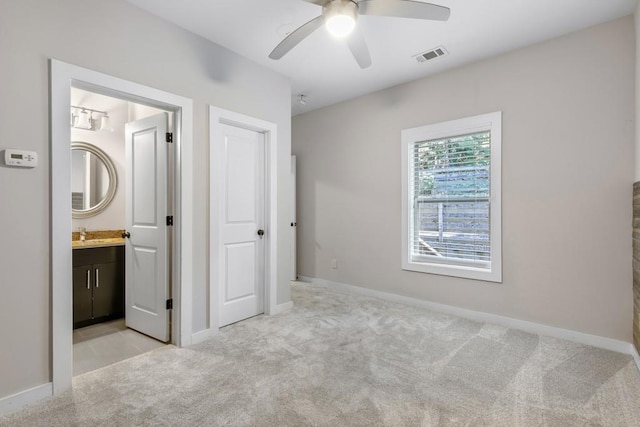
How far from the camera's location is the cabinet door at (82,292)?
10.3 ft

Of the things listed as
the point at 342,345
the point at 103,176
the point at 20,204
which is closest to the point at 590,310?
the point at 342,345

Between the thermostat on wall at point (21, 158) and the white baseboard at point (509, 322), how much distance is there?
3.58 meters

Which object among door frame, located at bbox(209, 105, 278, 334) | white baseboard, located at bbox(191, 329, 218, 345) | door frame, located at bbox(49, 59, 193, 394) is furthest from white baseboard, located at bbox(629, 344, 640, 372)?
door frame, located at bbox(49, 59, 193, 394)

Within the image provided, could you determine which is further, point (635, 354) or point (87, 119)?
point (87, 119)

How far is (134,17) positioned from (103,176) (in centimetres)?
211

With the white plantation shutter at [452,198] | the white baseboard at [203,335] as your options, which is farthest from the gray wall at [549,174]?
the white baseboard at [203,335]

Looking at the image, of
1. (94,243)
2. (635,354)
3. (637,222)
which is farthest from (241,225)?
(635,354)

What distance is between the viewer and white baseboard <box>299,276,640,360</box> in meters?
2.63

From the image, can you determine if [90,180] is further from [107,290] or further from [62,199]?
[62,199]

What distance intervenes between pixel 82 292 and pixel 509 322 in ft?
14.0

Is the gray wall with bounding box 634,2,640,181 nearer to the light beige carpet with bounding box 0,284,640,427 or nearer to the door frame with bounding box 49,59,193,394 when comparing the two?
the light beige carpet with bounding box 0,284,640,427

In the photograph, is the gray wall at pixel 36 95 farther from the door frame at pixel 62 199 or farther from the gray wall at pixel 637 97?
the gray wall at pixel 637 97

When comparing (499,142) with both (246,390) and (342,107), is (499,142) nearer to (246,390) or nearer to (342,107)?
(342,107)

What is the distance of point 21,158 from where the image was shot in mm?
1877
